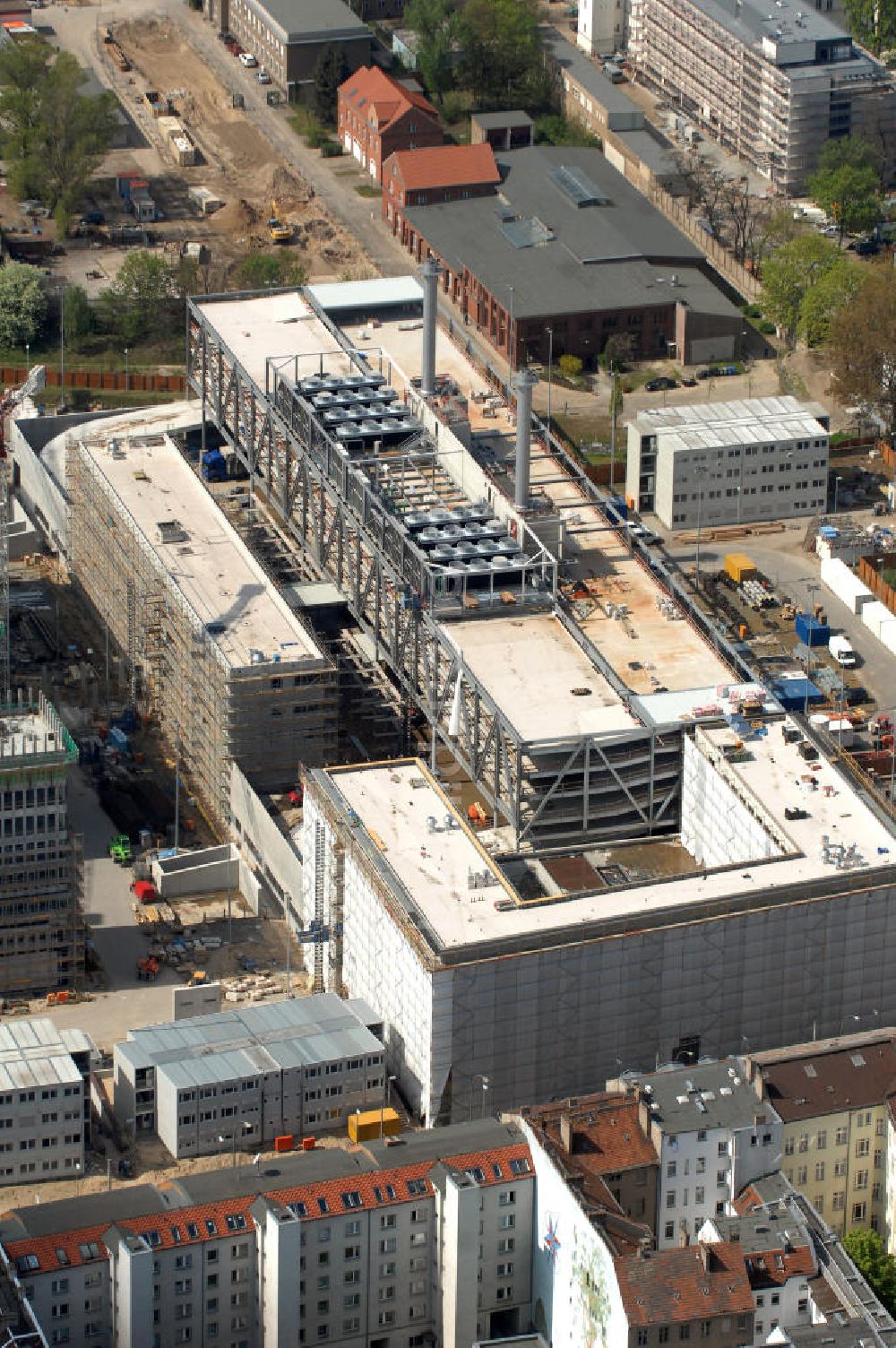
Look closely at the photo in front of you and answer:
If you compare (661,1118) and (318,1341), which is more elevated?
(661,1118)

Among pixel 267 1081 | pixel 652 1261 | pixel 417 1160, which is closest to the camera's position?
pixel 652 1261

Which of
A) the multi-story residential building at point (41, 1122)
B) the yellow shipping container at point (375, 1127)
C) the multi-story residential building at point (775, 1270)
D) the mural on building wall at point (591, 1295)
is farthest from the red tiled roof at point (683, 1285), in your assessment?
the multi-story residential building at point (41, 1122)

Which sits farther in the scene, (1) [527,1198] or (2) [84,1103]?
(2) [84,1103]

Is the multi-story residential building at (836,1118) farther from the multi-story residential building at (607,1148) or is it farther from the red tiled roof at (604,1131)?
the multi-story residential building at (607,1148)

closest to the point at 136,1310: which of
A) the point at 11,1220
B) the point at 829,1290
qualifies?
the point at 11,1220

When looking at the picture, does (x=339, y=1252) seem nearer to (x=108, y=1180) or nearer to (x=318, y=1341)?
(x=318, y=1341)

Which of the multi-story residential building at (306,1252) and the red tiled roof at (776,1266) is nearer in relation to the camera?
the red tiled roof at (776,1266)

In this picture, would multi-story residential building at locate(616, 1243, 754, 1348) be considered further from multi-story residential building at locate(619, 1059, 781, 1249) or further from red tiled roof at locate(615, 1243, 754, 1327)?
multi-story residential building at locate(619, 1059, 781, 1249)
